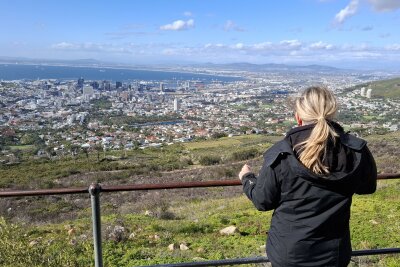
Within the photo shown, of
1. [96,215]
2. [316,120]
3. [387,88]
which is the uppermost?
[316,120]

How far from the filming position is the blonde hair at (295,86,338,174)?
1.89m

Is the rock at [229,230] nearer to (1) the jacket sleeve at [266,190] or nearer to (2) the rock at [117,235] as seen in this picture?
(2) the rock at [117,235]

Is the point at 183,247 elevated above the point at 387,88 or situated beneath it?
elevated above

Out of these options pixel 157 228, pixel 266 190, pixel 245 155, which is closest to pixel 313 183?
pixel 266 190

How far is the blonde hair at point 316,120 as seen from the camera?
6.19ft

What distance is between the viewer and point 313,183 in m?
1.91

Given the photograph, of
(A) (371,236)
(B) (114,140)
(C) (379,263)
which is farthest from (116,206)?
(B) (114,140)

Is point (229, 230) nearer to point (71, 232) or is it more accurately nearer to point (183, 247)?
point (183, 247)

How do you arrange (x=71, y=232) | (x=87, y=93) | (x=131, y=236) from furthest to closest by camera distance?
(x=87, y=93), (x=71, y=232), (x=131, y=236)

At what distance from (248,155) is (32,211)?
59.2 ft

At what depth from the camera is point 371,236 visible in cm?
650

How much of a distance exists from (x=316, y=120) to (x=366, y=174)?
1.20 feet

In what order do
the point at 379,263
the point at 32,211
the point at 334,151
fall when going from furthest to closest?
1. the point at 32,211
2. the point at 379,263
3. the point at 334,151

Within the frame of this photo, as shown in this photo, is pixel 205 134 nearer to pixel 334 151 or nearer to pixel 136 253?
pixel 136 253
